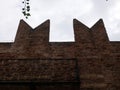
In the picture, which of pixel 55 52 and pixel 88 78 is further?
pixel 55 52

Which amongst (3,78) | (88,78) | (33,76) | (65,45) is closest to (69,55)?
(65,45)

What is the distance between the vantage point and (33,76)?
24.1ft

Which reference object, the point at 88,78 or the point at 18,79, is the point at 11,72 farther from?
the point at 88,78

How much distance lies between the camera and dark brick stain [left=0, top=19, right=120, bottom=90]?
7035mm

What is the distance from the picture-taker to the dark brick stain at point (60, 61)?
23.1 ft

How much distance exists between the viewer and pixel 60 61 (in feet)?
25.6

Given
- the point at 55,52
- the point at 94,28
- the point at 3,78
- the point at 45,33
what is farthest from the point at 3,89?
the point at 94,28

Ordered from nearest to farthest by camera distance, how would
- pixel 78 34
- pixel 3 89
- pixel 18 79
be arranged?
1. pixel 3 89
2. pixel 18 79
3. pixel 78 34

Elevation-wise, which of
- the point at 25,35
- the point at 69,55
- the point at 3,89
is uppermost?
the point at 25,35

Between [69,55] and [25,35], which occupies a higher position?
[25,35]

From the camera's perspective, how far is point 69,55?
8469mm

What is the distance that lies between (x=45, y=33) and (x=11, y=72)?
2208 millimetres

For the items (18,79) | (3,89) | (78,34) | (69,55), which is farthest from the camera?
(78,34)

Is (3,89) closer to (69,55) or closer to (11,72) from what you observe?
(11,72)
